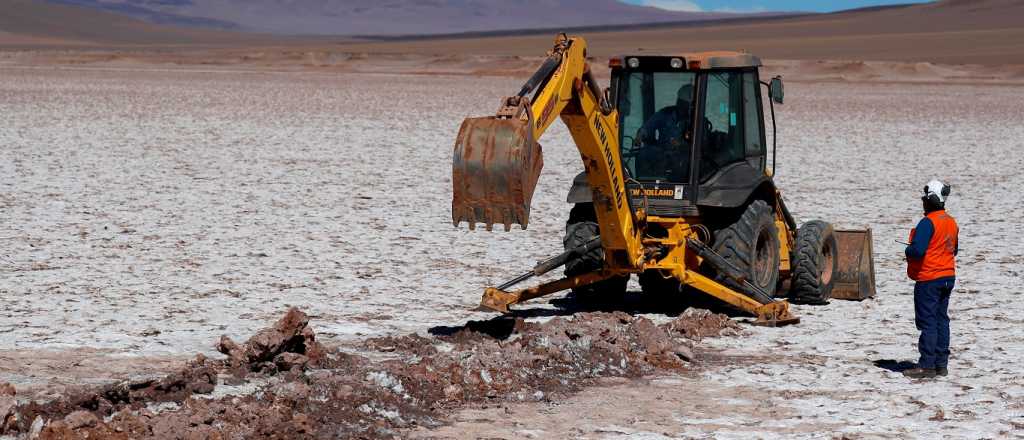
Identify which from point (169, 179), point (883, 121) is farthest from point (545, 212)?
point (883, 121)

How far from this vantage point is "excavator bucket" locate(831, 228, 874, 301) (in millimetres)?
12398

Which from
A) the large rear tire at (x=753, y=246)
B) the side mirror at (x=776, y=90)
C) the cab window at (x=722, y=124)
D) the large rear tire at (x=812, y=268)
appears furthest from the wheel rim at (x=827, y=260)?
the side mirror at (x=776, y=90)

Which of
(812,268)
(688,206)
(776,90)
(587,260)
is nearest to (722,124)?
(776,90)

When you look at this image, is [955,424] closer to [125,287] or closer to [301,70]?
[125,287]

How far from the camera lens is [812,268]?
39.3 ft

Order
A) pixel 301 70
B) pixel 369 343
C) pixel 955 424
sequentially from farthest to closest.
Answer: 1. pixel 301 70
2. pixel 369 343
3. pixel 955 424

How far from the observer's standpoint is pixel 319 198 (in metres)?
19.0

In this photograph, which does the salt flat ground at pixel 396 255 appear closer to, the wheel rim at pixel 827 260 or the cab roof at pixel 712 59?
the wheel rim at pixel 827 260

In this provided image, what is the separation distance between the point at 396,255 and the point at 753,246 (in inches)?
175

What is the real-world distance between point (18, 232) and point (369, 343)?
265 inches

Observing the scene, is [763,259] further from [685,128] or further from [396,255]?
[396,255]

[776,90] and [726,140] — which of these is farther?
[726,140]

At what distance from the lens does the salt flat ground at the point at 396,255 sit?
28.3ft

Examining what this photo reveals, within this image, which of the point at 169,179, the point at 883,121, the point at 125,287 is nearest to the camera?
the point at 125,287
